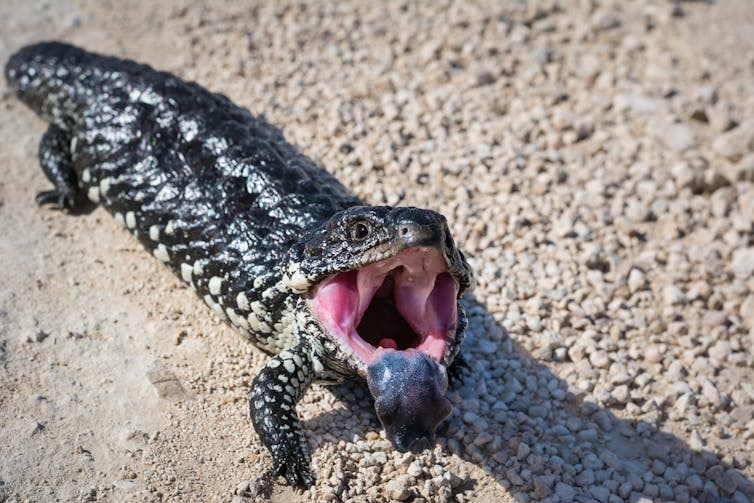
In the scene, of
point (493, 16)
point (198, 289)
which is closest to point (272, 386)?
point (198, 289)

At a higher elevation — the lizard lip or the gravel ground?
the lizard lip

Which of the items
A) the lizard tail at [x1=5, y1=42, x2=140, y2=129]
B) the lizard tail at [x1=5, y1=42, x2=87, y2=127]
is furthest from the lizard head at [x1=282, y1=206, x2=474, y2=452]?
the lizard tail at [x1=5, y1=42, x2=87, y2=127]

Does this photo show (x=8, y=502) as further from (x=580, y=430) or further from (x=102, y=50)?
(x=102, y=50)

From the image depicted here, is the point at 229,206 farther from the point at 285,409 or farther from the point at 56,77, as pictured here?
the point at 56,77

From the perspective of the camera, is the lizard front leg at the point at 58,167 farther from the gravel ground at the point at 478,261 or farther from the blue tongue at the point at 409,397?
the blue tongue at the point at 409,397

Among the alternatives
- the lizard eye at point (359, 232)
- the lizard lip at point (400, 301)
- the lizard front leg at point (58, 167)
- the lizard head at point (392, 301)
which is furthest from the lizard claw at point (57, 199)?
the lizard eye at point (359, 232)

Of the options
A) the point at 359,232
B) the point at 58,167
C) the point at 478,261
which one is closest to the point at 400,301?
the point at 359,232

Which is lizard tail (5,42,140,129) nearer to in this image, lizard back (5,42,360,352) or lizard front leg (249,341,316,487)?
lizard back (5,42,360,352)

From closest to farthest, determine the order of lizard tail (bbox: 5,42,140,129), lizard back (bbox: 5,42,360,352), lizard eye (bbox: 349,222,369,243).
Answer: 1. lizard eye (bbox: 349,222,369,243)
2. lizard back (bbox: 5,42,360,352)
3. lizard tail (bbox: 5,42,140,129)
